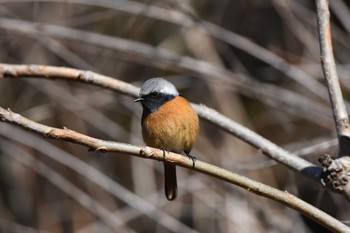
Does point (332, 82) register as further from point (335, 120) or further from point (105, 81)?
point (105, 81)

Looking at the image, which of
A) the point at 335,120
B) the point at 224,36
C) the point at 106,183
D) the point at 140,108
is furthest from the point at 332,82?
the point at 140,108

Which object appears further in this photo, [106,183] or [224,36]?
[106,183]

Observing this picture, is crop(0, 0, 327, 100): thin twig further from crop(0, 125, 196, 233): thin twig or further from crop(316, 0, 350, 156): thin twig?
crop(316, 0, 350, 156): thin twig

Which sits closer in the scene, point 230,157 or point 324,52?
point 324,52

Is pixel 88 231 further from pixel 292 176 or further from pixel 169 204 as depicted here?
pixel 292 176

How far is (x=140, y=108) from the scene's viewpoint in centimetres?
515

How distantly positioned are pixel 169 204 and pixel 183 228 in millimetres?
994

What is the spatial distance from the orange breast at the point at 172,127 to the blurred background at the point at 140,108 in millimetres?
394

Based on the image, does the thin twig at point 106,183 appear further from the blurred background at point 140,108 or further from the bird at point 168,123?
the bird at point 168,123

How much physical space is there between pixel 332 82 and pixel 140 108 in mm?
2479

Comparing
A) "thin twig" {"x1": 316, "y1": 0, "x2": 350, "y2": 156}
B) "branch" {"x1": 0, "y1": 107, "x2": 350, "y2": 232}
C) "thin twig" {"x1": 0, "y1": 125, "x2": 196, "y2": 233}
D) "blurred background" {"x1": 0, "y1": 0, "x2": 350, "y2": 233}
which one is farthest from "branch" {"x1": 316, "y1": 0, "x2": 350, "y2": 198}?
"thin twig" {"x1": 0, "y1": 125, "x2": 196, "y2": 233}

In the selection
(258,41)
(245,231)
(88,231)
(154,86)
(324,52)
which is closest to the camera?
(324,52)

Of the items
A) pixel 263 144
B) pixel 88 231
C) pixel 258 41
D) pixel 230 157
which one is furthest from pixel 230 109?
pixel 263 144

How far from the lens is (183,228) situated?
4543 millimetres
